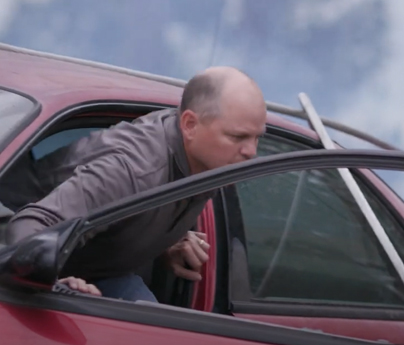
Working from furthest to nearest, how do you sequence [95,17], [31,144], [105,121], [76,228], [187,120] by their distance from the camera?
[95,17]
[105,121]
[187,120]
[31,144]
[76,228]

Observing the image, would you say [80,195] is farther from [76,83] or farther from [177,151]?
[76,83]

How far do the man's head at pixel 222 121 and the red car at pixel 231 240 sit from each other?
108 mm

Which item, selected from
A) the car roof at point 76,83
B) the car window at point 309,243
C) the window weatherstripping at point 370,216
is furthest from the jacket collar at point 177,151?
the window weatherstripping at point 370,216

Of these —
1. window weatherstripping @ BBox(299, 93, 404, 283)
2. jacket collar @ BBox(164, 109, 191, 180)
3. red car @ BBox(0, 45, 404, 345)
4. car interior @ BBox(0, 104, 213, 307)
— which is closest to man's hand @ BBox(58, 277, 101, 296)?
red car @ BBox(0, 45, 404, 345)

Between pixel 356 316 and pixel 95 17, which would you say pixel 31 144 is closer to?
pixel 356 316

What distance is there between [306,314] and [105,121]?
766 millimetres

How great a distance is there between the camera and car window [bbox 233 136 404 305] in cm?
277

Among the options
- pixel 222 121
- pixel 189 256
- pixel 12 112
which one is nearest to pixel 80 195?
pixel 12 112

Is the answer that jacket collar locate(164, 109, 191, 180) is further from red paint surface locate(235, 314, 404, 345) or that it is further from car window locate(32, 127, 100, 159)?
A: red paint surface locate(235, 314, 404, 345)

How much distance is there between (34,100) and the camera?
233 centimetres

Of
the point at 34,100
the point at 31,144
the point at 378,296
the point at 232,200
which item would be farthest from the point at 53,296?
the point at 378,296

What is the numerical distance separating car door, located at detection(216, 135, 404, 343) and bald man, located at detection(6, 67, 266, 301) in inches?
13.2

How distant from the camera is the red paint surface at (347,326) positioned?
2.66 meters

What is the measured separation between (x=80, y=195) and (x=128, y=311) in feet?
0.95
